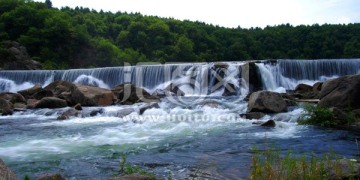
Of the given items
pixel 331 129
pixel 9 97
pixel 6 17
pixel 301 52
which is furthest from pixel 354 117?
pixel 301 52

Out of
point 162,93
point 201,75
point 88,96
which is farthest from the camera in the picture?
point 201,75

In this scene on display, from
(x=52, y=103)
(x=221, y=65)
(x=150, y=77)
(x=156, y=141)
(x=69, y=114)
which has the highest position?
(x=221, y=65)

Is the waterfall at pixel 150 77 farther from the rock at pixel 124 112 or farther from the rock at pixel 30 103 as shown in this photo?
the rock at pixel 124 112

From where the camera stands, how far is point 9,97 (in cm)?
2039

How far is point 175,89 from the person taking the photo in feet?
80.0

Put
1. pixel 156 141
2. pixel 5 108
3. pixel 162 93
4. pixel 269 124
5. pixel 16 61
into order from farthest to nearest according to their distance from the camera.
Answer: pixel 16 61 → pixel 162 93 → pixel 5 108 → pixel 269 124 → pixel 156 141

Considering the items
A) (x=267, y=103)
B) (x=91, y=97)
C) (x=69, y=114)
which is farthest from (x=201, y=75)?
(x=267, y=103)

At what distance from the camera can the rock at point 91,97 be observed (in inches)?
716

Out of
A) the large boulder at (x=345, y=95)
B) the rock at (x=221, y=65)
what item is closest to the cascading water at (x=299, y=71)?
the rock at (x=221, y=65)

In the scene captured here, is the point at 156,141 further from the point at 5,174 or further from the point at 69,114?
the point at 69,114

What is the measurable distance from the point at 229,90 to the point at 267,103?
400 inches

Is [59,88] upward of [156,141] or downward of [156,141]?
upward

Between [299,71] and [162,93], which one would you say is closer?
[162,93]

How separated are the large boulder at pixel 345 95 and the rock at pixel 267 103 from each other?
1.59 meters
